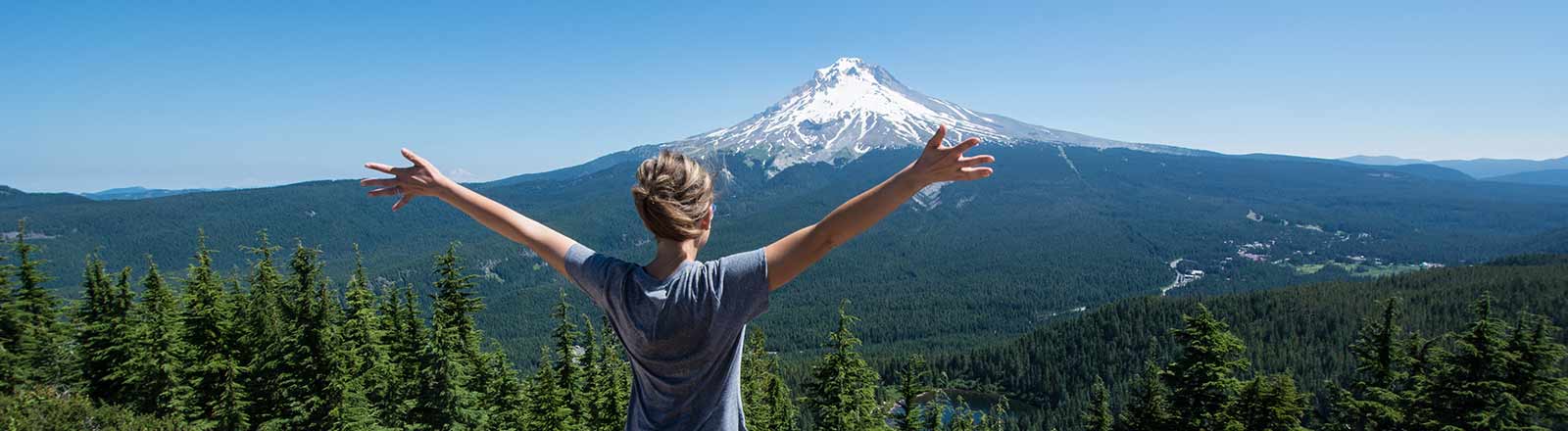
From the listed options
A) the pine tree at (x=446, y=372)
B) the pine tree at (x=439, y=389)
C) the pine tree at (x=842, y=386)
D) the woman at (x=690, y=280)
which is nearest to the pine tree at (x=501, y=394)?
the pine tree at (x=446, y=372)

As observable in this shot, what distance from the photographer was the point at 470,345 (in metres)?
19.5

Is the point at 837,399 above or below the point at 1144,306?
above

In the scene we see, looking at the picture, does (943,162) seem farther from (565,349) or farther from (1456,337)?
(565,349)

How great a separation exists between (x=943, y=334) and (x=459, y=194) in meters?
194

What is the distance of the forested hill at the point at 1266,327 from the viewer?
11725 cm

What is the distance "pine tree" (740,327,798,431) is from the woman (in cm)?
2226

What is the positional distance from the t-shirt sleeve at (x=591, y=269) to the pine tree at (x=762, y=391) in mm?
22304

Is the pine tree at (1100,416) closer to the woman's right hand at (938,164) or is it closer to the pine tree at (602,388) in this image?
the pine tree at (602,388)

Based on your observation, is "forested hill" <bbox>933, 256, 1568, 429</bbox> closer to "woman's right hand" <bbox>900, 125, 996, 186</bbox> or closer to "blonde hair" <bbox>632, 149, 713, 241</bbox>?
"woman's right hand" <bbox>900, 125, 996, 186</bbox>

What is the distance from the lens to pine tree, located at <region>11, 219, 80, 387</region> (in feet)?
69.4

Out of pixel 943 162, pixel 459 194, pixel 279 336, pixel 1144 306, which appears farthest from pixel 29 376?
pixel 1144 306

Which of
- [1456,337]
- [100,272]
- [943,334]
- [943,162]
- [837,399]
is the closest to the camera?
[943,162]

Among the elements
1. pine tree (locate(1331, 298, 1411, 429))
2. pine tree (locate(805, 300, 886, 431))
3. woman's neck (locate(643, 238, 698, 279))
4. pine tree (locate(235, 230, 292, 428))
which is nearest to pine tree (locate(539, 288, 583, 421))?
pine tree (locate(235, 230, 292, 428))

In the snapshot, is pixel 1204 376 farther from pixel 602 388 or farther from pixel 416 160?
pixel 416 160
